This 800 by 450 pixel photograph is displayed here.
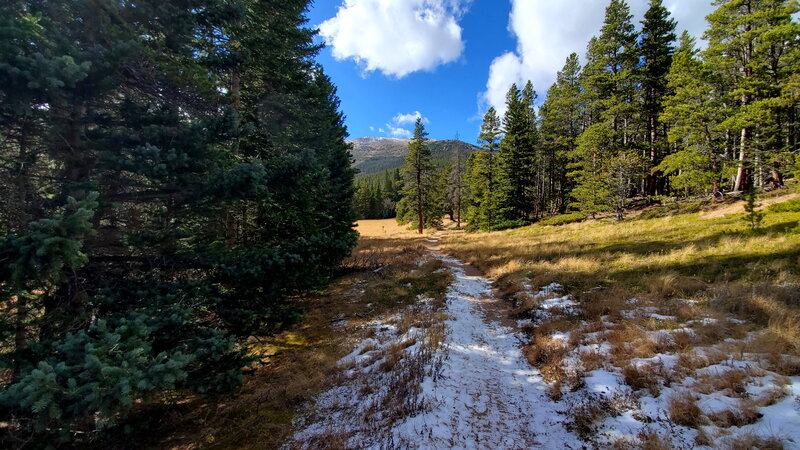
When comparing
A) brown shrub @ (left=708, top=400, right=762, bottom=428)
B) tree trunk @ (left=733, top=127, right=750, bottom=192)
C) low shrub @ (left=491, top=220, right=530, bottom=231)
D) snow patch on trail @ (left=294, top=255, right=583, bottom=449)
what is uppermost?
tree trunk @ (left=733, top=127, right=750, bottom=192)

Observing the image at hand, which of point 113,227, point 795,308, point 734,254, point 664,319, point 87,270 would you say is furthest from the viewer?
point 734,254

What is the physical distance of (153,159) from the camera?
166 inches

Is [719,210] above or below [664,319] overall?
above

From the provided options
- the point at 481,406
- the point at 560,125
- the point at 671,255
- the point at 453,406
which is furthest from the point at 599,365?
the point at 560,125

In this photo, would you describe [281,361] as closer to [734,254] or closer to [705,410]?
[705,410]

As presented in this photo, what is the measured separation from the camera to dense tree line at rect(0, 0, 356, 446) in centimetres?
298

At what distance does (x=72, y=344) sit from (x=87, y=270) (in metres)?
2.10

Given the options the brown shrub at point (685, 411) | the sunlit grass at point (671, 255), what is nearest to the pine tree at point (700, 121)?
the sunlit grass at point (671, 255)

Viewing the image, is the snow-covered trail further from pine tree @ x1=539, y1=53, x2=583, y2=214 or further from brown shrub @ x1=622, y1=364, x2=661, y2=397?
pine tree @ x1=539, y1=53, x2=583, y2=214

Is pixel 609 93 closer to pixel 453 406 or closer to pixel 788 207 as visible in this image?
pixel 788 207

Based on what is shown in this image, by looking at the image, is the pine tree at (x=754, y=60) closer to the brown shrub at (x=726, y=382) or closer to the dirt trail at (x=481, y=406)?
the brown shrub at (x=726, y=382)

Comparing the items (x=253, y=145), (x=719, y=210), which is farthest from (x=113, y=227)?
(x=719, y=210)

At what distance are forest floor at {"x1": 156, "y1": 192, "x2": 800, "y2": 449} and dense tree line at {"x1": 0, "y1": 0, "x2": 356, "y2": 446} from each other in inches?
65.3

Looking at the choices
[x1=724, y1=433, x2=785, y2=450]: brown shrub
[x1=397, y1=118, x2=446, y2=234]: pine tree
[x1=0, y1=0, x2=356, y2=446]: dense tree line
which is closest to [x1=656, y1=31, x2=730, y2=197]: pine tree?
[x1=724, y1=433, x2=785, y2=450]: brown shrub
